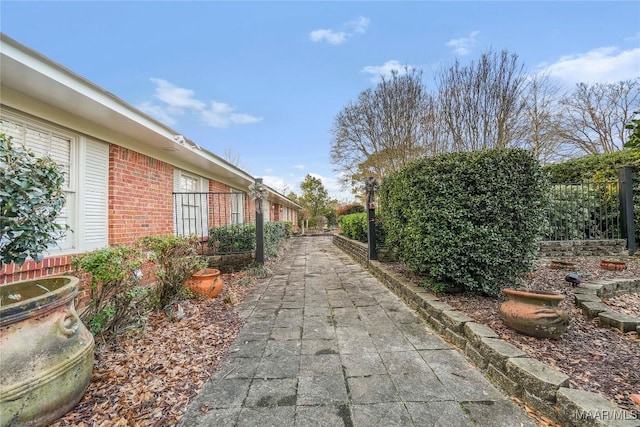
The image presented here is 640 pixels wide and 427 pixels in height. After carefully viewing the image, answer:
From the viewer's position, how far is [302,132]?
48.3ft

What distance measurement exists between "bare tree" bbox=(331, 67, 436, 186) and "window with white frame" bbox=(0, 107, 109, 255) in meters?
10.4

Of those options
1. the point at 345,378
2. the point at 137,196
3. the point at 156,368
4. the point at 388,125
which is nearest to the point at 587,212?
the point at 345,378

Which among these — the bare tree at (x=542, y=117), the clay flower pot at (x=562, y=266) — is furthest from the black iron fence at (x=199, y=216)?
the bare tree at (x=542, y=117)

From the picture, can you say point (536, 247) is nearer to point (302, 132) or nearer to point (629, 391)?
point (629, 391)

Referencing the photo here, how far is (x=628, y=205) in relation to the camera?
5859mm

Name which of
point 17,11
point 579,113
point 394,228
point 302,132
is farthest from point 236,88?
point 579,113

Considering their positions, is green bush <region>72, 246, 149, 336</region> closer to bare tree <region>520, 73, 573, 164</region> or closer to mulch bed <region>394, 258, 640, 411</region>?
mulch bed <region>394, 258, 640, 411</region>

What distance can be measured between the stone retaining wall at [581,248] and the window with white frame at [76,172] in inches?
334

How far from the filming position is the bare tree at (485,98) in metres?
8.68

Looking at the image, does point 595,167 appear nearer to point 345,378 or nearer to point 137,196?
point 345,378

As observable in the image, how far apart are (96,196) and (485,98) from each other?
10.7 m

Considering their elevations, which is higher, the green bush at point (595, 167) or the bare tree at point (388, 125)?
the bare tree at point (388, 125)

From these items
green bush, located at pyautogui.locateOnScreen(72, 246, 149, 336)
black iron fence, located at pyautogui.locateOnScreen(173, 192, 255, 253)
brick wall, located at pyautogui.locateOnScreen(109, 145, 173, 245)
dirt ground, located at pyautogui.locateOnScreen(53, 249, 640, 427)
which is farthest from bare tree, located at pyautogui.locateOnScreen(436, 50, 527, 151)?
green bush, located at pyautogui.locateOnScreen(72, 246, 149, 336)

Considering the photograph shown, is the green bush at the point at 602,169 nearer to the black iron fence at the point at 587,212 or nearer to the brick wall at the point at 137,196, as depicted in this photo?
the black iron fence at the point at 587,212
